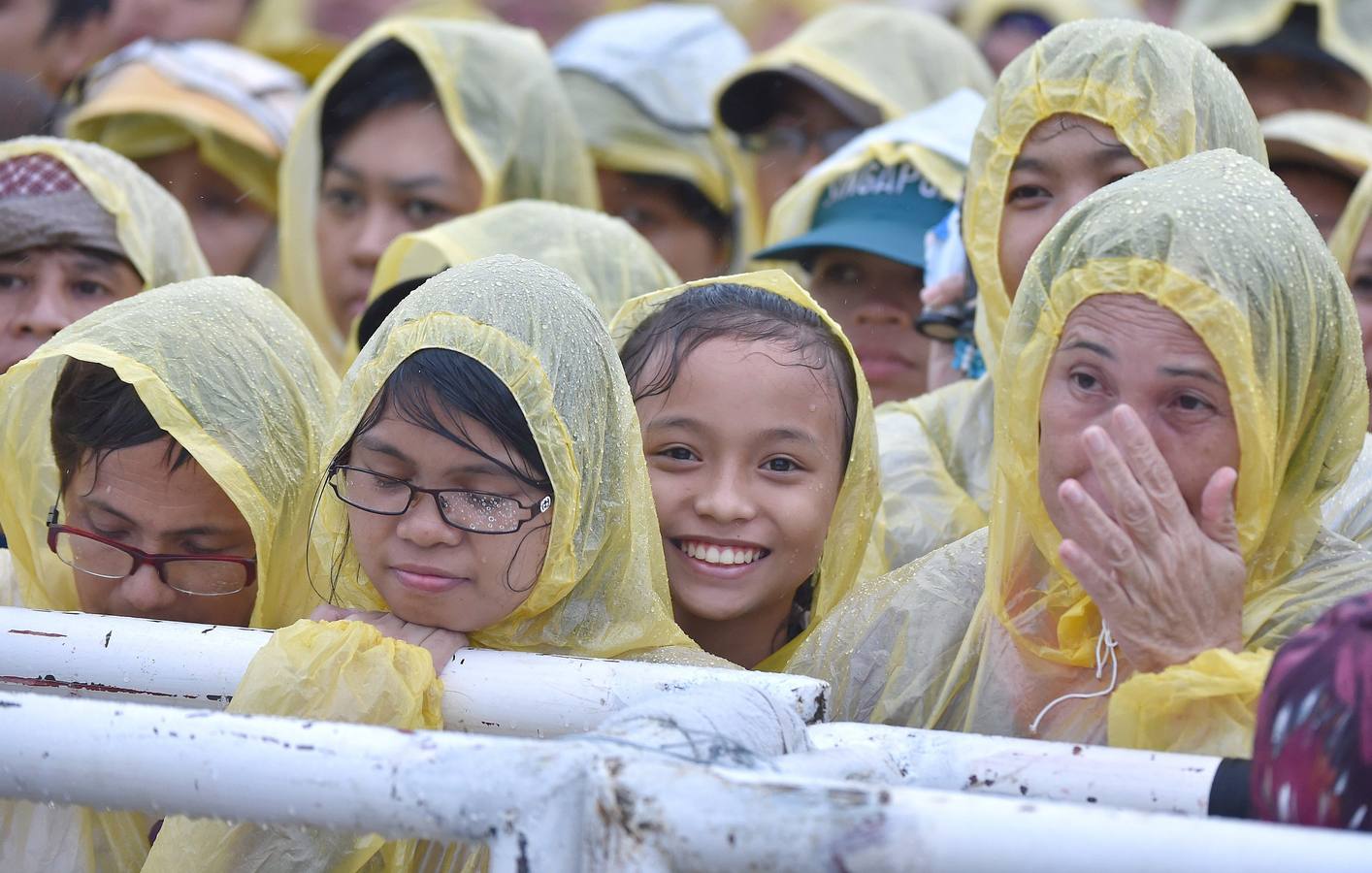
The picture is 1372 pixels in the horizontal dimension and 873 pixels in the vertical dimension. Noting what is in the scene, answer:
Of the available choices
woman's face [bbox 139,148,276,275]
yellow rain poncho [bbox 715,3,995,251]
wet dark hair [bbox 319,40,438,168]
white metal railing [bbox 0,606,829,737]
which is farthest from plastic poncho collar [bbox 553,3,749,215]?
white metal railing [bbox 0,606,829,737]

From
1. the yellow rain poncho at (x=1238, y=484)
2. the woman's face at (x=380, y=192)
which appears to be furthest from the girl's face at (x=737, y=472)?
the woman's face at (x=380, y=192)

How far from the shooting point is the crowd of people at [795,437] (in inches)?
82.7

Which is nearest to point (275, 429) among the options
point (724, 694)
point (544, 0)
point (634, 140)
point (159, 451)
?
point (159, 451)

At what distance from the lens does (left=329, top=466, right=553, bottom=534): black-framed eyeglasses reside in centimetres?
237

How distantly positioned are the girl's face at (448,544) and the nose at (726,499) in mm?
374

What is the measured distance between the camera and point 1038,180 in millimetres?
3109

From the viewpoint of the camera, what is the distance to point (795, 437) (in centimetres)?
277

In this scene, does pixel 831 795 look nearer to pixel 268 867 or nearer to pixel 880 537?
pixel 268 867

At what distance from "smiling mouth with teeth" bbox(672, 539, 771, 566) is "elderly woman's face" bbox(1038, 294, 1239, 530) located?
0.66 metres

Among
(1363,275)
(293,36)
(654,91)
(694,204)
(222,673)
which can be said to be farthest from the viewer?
(293,36)

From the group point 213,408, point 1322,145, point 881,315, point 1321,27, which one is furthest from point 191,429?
point 1321,27

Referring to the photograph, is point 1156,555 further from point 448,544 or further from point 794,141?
point 794,141

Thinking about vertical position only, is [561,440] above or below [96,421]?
above

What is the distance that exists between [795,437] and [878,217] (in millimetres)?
1424
